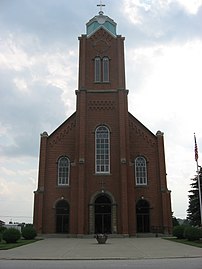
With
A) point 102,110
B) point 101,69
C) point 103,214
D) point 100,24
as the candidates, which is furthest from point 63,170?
point 100,24

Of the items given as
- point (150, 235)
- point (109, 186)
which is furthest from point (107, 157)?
point (150, 235)

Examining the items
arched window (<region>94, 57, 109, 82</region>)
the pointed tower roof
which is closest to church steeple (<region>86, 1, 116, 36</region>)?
the pointed tower roof

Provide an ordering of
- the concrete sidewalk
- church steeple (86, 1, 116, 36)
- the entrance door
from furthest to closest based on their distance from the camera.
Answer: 1. church steeple (86, 1, 116, 36)
2. the entrance door
3. the concrete sidewalk

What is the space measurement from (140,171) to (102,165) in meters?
4.50

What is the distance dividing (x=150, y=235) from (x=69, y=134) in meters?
14.0

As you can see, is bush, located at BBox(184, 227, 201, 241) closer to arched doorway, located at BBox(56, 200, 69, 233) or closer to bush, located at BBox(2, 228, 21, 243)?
bush, located at BBox(2, 228, 21, 243)

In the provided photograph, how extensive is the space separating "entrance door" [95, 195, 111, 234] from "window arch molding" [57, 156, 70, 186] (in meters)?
4.35

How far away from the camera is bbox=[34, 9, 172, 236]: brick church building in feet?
117

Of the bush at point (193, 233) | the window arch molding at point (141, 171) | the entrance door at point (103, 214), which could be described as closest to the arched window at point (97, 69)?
the window arch molding at point (141, 171)

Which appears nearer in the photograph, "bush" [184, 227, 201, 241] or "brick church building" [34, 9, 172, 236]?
"bush" [184, 227, 201, 241]

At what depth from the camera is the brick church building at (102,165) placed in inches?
1406

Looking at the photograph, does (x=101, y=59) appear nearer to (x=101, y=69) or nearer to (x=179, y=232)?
(x=101, y=69)

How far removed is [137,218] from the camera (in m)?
37.6

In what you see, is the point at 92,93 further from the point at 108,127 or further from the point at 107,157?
the point at 107,157
